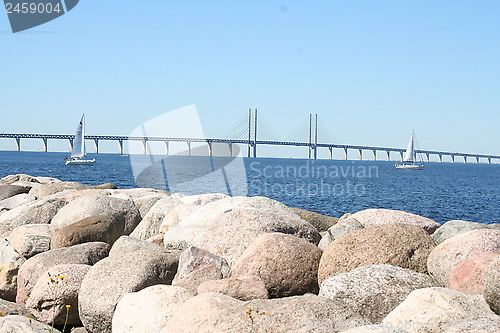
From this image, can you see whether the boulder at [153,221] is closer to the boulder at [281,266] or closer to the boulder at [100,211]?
the boulder at [100,211]

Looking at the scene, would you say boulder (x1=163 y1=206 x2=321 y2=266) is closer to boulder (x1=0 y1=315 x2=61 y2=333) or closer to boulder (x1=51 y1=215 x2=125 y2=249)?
boulder (x1=51 y1=215 x2=125 y2=249)

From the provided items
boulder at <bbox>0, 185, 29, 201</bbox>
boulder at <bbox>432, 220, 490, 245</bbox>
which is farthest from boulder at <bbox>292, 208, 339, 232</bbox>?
boulder at <bbox>0, 185, 29, 201</bbox>

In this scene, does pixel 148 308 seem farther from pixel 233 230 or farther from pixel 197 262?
pixel 233 230

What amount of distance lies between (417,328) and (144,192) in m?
9.36

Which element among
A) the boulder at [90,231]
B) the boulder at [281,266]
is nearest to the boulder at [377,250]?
the boulder at [281,266]

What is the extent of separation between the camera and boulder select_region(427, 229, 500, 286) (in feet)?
17.9

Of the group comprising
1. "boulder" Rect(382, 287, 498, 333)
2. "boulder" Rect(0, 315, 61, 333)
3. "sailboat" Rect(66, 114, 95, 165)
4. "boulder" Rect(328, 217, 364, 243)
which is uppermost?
"boulder" Rect(382, 287, 498, 333)

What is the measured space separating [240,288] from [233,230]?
181cm

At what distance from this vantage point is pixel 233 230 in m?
6.94

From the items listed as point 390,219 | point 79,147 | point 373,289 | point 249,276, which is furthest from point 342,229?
point 79,147

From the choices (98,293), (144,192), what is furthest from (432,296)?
(144,192)

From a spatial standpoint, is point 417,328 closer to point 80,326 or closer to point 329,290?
point 329,290

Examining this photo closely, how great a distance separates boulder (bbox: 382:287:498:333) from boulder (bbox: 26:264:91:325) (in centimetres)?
358

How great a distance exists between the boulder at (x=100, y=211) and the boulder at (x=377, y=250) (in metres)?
4.14
